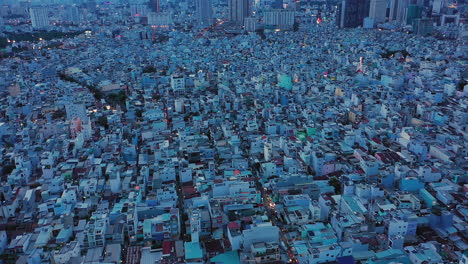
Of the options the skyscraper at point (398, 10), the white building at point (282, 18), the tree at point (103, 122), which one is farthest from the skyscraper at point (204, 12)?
the tree at point (103, 122)

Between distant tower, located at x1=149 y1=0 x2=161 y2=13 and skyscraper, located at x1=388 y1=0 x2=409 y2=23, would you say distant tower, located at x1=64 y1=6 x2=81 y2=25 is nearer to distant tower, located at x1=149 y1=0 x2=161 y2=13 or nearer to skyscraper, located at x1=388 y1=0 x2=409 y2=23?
distant tower, located at x1=149 y1=0 x2=161 y2=13

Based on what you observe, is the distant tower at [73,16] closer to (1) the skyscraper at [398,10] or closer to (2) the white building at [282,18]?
(2) the white building at [282,18]

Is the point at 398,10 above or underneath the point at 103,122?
above

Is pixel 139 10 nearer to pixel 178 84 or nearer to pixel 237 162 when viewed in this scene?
pixel 178 84

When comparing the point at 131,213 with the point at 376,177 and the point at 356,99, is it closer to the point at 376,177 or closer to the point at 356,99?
the point at 376,177

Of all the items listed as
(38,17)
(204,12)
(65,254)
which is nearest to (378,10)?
(204,12)

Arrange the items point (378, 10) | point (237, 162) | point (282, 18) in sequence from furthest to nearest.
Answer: point (378, 10) < point (282, 18) < point (237, 162)
